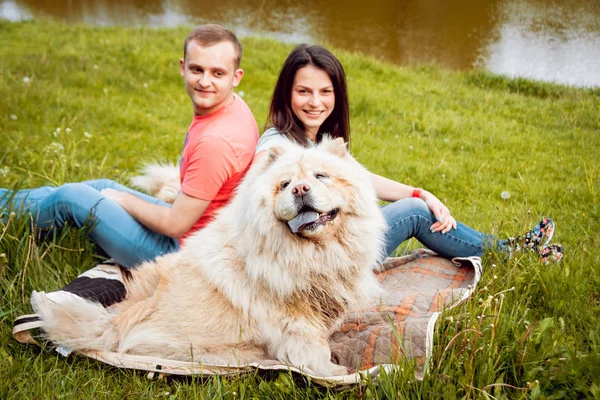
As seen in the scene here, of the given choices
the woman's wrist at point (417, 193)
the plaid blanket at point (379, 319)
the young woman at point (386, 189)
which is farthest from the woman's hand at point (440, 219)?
the plaid blanket at point (379, 319)

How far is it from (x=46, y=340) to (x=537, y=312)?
110 inches

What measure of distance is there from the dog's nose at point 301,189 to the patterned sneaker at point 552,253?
6.20 ft

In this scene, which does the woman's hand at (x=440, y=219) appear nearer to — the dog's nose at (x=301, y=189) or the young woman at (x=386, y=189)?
the young woman at (x=386, y=189)

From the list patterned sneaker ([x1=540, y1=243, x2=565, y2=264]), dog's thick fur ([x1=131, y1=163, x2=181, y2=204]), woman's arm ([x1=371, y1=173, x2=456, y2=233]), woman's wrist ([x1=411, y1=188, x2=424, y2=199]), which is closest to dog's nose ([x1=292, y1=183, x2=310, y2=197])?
woman's arm ([x1=371, y1=173, x2=456, y2=233])

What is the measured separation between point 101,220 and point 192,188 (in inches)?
30.5

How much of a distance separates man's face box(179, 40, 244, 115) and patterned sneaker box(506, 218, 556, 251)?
7.15 feet

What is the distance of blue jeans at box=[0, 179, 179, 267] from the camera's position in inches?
137

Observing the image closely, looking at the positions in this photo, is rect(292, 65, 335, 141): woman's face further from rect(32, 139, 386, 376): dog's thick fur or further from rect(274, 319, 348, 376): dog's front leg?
rect(274, 319, 348, 376): dog's front leg

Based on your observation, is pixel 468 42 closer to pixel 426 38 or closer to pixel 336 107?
pixel 426 38

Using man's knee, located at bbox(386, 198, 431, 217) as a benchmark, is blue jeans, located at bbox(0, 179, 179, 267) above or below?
below

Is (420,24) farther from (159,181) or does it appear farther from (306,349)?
(306,349)

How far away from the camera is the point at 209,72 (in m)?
3.35

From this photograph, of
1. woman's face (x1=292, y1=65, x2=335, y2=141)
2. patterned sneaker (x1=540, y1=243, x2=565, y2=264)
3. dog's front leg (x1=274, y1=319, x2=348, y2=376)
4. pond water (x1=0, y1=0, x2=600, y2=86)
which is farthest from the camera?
pond water (x1=0, y1=0, x2=600, y2=86)

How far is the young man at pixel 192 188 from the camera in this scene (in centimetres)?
317
